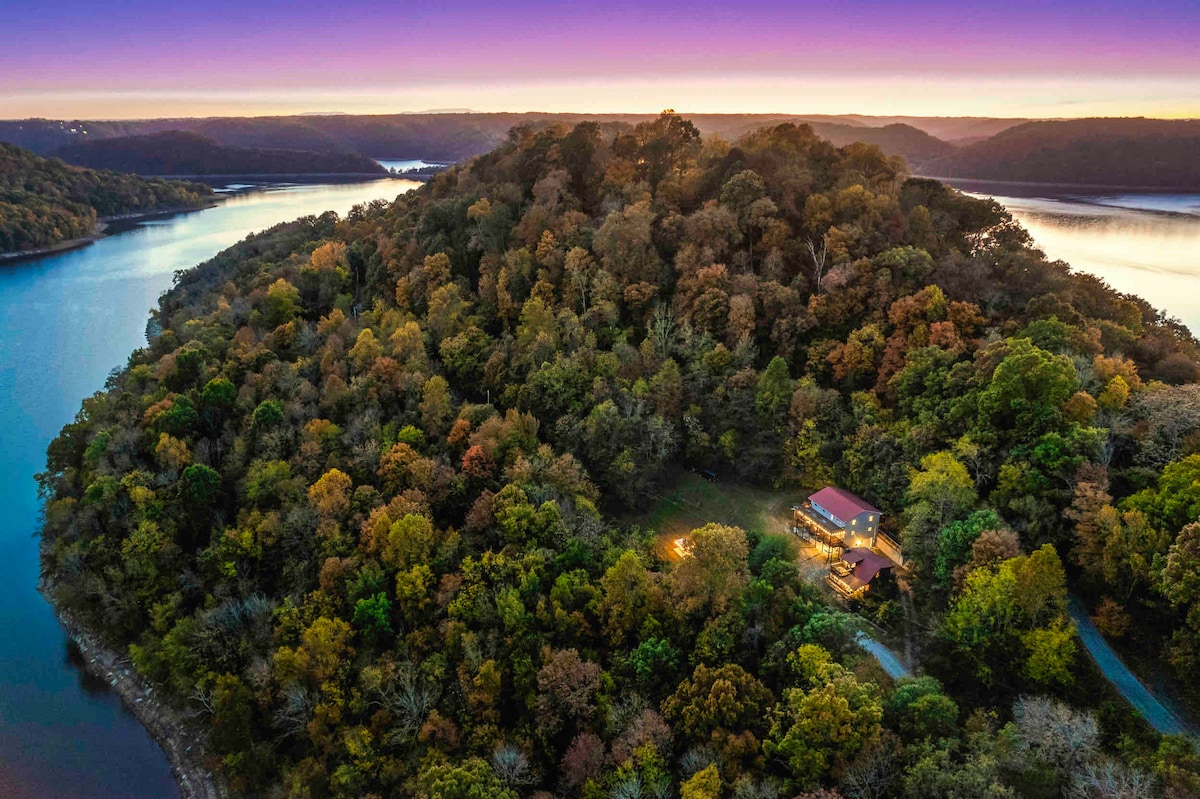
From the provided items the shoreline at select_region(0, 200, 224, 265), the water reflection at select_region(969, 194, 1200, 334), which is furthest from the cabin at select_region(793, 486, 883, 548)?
the shoreline at select_region(0, 200, 224, 265)

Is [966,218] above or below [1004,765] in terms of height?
above

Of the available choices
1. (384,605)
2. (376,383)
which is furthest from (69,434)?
(384,605)

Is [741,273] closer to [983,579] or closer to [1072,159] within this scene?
[983,579]

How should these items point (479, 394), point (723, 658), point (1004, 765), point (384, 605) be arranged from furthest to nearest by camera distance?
point (479, 394) < point (384, 605) < point (723, 658) < point (1004, 765)

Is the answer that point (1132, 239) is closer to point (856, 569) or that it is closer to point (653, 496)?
point (856, 569)

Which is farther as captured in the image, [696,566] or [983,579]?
[696,566]

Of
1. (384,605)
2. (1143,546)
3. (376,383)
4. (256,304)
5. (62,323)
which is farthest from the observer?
(62,323)
